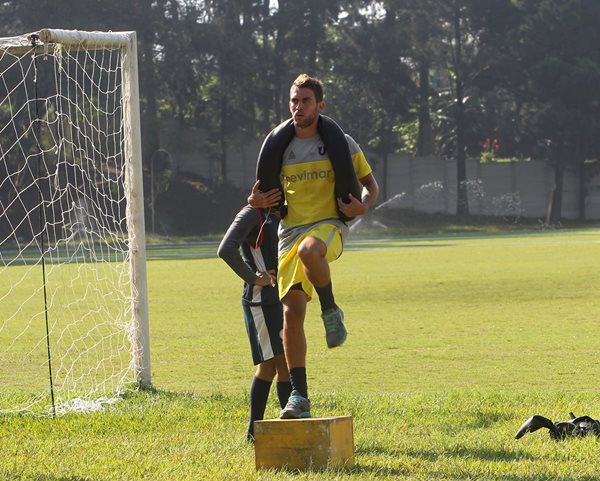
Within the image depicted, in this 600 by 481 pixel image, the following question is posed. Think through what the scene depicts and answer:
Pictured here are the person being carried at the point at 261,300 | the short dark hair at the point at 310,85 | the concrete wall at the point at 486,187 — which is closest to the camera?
the short dark hair at the point at 310,85

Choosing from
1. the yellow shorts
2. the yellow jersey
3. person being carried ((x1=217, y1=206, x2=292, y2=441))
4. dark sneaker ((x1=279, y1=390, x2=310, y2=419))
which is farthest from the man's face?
dark sneaker ((x1=279, y1=390, x2=310, y2=419))

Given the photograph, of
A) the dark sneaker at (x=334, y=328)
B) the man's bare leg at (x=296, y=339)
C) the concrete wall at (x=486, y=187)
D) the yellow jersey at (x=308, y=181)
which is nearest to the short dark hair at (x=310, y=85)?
the yellow jersey at (x=308, y=181)

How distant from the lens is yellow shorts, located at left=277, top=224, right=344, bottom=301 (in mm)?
7535

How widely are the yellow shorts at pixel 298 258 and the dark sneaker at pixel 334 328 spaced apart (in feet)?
0.73

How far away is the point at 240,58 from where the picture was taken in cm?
7269

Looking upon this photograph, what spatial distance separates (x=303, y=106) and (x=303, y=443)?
1.84 meters

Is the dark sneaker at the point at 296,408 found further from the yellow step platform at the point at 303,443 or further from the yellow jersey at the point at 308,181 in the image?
the yellow jersey at the point at 308,181

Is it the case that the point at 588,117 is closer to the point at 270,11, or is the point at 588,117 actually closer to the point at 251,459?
the point at 270,11

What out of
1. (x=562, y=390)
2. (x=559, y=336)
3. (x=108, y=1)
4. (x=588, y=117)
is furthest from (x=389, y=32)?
(x=562, y=390)

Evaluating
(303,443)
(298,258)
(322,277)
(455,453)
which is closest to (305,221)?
(298,258)

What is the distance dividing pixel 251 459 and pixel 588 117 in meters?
68.1

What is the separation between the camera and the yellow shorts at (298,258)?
24.7 feet

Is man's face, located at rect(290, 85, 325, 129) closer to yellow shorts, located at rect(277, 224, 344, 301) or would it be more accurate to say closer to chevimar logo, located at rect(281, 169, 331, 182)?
chevimar logo, located at rect(281, 169, 331, 182)

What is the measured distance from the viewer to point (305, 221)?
7629 mm
